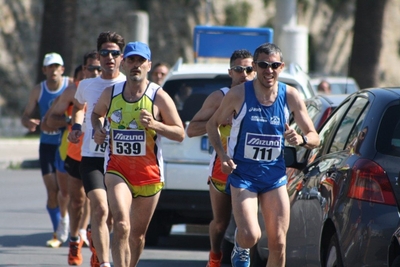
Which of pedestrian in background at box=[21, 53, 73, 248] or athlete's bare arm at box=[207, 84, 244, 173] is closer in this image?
athlete's bare arm at box=[207, 84, 244, 173]

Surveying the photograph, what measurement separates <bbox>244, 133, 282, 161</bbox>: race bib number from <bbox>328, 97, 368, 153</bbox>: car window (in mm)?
425

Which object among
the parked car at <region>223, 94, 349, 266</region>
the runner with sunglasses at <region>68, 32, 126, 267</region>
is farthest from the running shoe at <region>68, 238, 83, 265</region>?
the parked car at <region>223, 94, 349, 266</region>

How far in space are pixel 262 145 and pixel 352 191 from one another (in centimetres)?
108

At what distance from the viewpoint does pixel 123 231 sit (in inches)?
261

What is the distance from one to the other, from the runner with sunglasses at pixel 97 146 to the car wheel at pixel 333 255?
1.85m

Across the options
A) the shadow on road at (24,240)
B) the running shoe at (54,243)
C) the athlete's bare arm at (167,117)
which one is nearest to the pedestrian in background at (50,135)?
the running shoe at (54,243)

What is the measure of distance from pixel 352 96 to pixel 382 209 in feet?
5.63

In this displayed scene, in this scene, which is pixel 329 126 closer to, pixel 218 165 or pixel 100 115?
pixel 218 165

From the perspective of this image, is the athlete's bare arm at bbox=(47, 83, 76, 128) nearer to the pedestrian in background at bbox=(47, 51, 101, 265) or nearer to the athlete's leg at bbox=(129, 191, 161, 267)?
the pedestrian in background at bbox=(47, 51, 101, 265)

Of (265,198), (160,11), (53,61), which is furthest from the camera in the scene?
(160,11)

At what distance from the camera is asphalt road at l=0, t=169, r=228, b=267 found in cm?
900

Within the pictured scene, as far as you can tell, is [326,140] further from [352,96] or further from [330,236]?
[330,236]

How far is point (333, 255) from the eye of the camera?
580 centimetres

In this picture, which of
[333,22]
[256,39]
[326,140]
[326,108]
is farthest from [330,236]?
[333,22]
